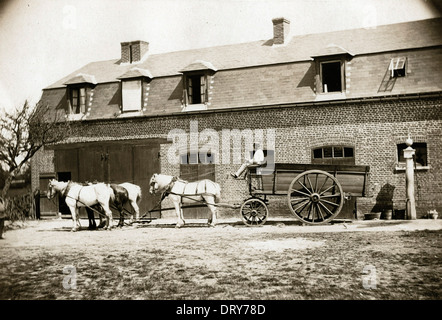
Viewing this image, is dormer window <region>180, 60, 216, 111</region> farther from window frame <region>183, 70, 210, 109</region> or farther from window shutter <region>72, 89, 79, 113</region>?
window shutter <region>72, 89, 79, 113</region>

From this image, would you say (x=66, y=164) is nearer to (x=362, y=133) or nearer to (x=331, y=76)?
(x=331, y=76)

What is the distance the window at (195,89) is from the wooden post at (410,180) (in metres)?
7.39

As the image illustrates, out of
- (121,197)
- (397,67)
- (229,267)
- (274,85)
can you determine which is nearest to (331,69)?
(274,85)

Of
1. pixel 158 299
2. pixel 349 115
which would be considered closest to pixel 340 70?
pixel 349 115

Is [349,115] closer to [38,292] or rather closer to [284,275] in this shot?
[284,275]

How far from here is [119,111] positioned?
742 inches

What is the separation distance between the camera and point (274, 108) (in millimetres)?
16328

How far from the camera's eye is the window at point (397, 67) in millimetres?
14953

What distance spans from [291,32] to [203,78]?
3.78 metres

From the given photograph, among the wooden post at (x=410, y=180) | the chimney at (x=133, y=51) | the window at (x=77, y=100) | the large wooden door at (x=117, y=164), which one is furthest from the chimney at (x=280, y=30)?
the window at (x=77, y=100)

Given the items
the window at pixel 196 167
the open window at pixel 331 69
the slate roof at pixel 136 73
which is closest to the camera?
the open window at pixel 331 69

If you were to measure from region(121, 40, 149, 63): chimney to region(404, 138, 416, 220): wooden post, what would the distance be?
10.8m

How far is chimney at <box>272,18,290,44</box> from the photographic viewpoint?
17.8 meters

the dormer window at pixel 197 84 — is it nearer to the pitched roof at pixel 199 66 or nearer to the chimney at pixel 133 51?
the pitched roof at pixel 199 66
